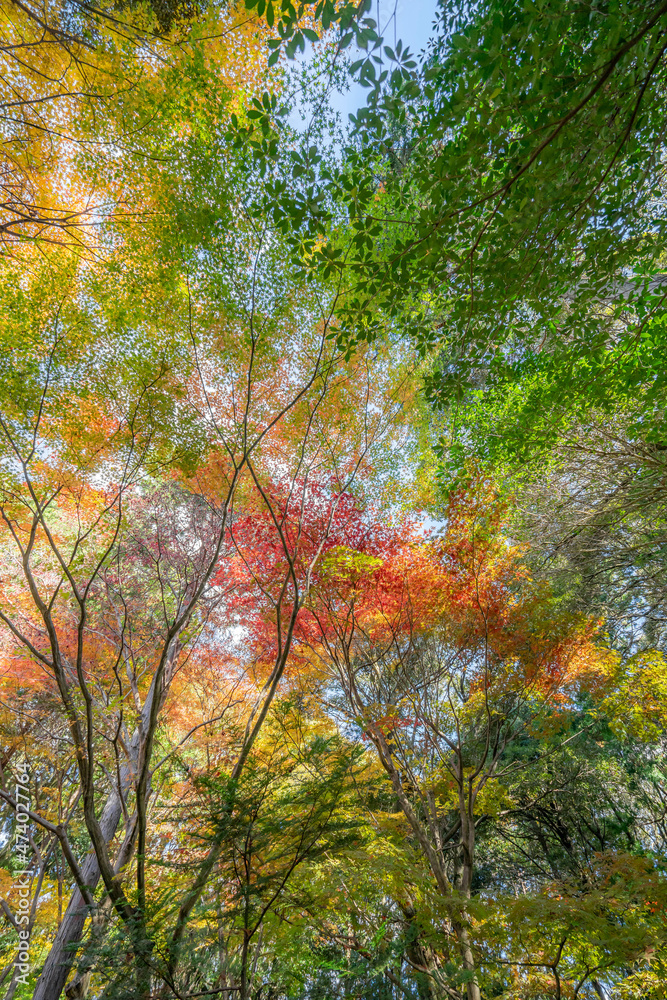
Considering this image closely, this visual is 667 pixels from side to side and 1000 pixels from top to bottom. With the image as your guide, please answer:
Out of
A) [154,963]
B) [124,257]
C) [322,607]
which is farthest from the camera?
[322,607]

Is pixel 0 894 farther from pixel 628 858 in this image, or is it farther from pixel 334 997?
pixel 628 858

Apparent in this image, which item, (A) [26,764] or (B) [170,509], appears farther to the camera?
(A) [26,764]

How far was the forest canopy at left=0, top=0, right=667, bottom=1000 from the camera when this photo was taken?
222 cm

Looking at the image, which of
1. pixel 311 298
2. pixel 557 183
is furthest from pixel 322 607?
pixel 557 183

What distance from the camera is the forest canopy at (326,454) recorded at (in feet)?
7.29

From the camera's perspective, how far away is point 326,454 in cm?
578

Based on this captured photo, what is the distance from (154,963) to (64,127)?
6184mm

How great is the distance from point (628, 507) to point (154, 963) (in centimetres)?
567

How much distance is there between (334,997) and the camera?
11.0 ft

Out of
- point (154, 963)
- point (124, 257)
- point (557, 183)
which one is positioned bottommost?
point (154, 963)

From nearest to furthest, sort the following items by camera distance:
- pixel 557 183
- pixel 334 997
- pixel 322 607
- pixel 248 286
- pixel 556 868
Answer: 1. pixel 557 183
2. pixel 334 997
3. pixel 248 286
4. pixel 322 607
5. pixel 556 868

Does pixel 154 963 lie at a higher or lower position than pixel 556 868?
higher

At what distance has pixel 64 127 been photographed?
394cm

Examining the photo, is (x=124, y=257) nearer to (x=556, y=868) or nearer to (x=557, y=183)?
(x=557, y=183)
